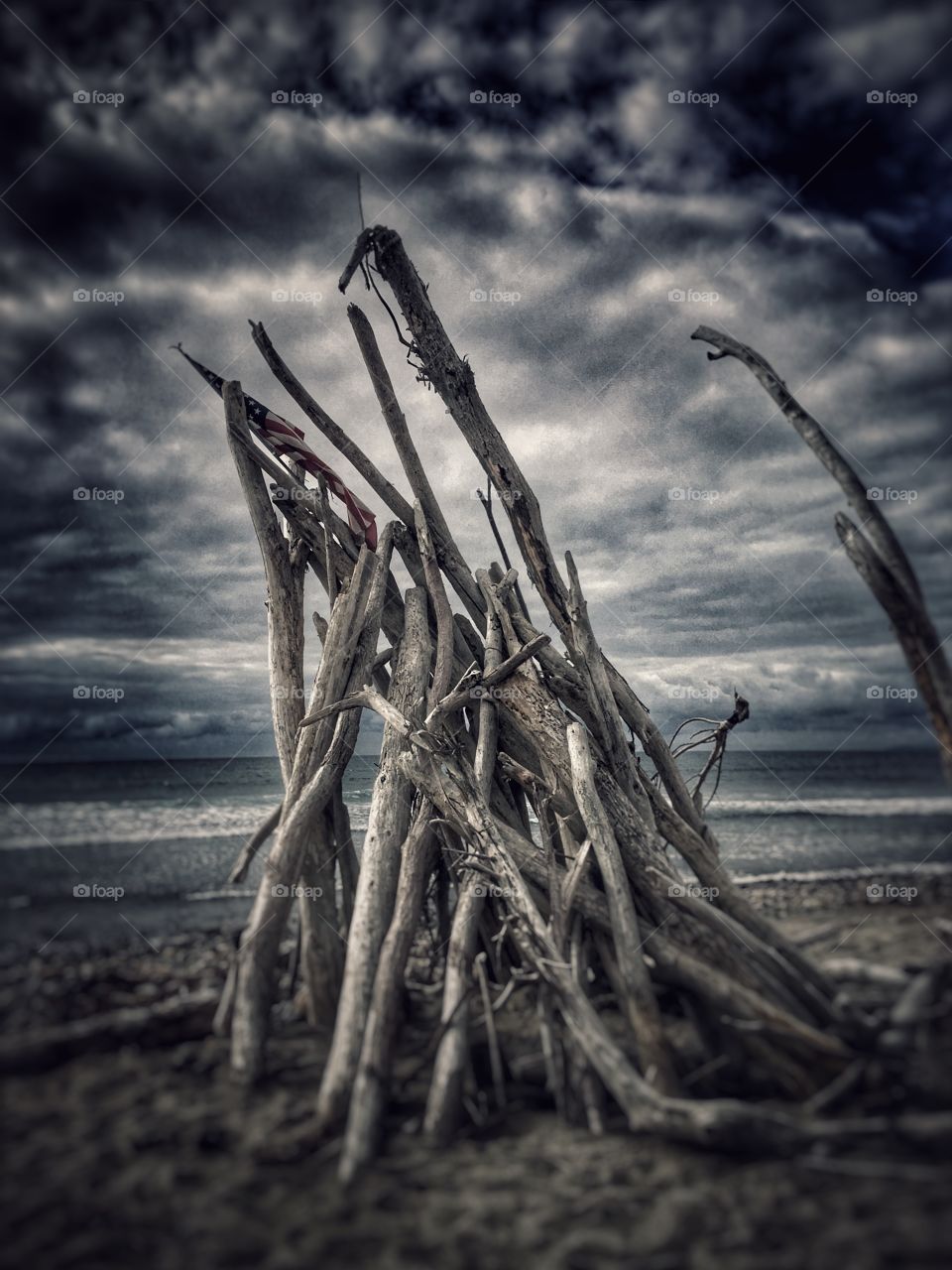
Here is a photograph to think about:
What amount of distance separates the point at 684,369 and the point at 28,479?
10.3 metres

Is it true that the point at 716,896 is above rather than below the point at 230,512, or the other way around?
below

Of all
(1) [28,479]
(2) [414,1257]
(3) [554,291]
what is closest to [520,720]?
(2) [414,1257]

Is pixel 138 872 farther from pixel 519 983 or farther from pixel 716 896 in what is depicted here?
pixel 716 896

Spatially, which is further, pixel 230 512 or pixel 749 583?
pixel 749 583

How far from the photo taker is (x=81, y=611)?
1064 cm

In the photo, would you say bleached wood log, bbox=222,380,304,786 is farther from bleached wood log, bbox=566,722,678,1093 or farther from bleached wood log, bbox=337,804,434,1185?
bleached wood log, bbox=566,722,678,1093
